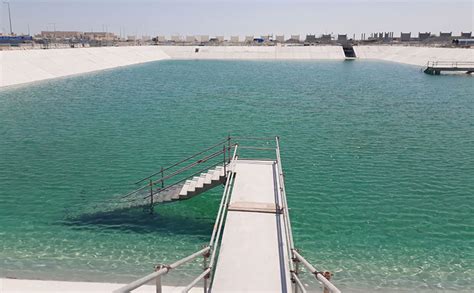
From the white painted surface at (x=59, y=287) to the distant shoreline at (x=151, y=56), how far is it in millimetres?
58350

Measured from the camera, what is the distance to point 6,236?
16781mm

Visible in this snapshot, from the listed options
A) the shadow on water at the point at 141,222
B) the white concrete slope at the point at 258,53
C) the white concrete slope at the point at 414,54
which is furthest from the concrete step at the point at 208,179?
the white concrete slope at the point at 258,53

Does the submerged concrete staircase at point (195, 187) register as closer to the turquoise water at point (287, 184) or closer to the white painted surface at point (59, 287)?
the turquoise water at point (287, 184)

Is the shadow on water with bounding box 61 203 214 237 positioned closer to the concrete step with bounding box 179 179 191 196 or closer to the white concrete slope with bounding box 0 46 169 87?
the concrete step with bounding box 179 179 191 196

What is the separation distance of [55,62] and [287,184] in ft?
256

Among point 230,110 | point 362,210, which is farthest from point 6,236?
point 230,110

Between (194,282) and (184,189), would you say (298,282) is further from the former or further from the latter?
(184,189)

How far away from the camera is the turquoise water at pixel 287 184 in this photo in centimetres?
1512

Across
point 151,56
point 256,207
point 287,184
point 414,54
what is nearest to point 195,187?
point 256,207

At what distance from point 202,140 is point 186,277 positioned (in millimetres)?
18623

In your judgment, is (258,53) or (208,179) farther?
(258,53)

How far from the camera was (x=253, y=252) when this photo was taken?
11.1 m

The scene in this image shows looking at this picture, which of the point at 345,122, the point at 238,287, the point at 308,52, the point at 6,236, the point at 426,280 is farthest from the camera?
the point at 308,52

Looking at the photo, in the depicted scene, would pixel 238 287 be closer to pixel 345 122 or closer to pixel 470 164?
pixel 470 164
